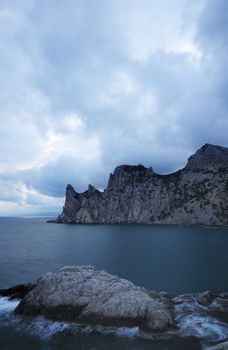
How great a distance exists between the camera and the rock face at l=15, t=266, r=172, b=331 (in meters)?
31.9

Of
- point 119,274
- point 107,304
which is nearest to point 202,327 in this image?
point 107,304

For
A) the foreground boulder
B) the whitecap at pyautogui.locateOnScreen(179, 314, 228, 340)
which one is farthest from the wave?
the foreground boulder

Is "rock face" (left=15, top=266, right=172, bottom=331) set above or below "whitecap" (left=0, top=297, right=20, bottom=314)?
above

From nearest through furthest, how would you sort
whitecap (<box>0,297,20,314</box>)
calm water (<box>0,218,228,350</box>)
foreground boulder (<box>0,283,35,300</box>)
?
1. calm water (<box>0,218,228,350</box>)
2. whitecap (<box>0,297,20,314</box>)
3. foreground boulder (<box>0,283,35,300</box>)

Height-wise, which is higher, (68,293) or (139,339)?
(68,293)

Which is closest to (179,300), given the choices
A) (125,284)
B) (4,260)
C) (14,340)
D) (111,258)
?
(125,284)

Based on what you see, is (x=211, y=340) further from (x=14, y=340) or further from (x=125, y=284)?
(x=14, y=340)

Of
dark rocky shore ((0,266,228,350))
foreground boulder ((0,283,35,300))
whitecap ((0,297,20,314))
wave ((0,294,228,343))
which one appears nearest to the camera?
wave ((0,294,228,343))

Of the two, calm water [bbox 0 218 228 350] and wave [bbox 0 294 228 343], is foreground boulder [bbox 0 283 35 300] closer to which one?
calm water [bbox 0 218 228 350]

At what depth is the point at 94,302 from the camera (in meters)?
34.3

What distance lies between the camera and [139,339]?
28.7 m

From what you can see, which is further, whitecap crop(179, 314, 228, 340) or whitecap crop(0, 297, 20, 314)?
whitecap crop(0, 297, 20, 314)

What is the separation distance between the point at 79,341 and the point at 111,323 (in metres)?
4.10

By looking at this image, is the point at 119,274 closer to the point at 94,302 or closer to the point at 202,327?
the point at 94,302
